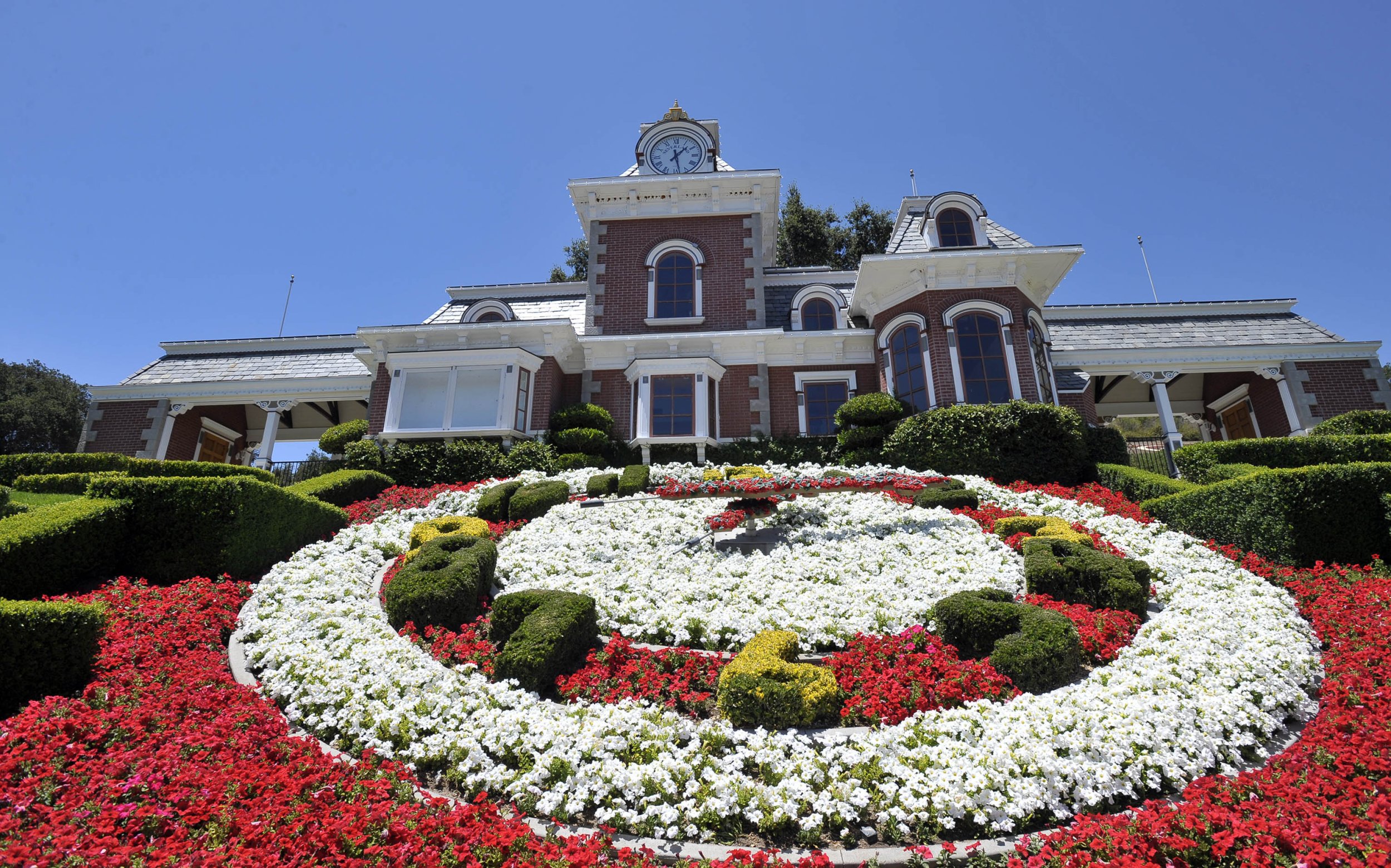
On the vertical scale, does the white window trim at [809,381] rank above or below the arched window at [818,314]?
below

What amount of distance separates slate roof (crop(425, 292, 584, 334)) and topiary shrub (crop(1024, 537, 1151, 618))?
1505cm

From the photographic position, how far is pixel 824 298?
20.7m

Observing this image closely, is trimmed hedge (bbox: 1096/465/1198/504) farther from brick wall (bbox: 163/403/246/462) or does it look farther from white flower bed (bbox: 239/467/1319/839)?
brick wall (bbox: 163/403/246/462)

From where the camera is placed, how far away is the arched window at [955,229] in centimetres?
1798

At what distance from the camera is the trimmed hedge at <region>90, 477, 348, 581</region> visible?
8422mm

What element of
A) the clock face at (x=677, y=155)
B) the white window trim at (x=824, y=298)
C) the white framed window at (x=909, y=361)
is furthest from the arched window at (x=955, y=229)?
the clock face at (x=677, y=155)

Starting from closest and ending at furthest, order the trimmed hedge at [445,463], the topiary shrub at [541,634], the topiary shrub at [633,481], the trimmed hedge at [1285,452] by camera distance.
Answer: the topiary shrub at [541,634]
the trimmed hedge at [1285,452]
the topiary shrub at [633,481]
the trimmed hedge at [445,463]

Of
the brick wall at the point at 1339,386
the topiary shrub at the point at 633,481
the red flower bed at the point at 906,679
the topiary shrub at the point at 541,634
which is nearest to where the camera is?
the red flower bed at the point at 906,679

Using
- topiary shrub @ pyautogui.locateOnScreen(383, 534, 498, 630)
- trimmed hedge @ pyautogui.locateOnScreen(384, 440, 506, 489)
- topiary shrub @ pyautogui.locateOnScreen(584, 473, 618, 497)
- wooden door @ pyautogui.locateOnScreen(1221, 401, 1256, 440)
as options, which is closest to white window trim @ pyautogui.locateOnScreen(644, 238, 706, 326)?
trimmed hedge @ pyautogui.locateOnScreen(384, 440, 506, 489)

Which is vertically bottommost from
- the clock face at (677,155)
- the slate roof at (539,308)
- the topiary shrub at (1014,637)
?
the topiary shrub at (1014,637)

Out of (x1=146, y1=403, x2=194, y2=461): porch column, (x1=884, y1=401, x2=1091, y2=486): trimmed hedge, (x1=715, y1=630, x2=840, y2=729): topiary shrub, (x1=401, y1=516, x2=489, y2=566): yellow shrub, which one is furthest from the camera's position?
(x1=146, y1=403, x2=194, y2=461): porch column

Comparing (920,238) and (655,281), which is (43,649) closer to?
(655,281)

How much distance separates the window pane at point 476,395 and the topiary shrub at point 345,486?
2.94 metres

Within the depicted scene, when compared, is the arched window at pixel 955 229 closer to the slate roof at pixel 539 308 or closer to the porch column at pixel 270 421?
the slate roof at pixel 539 308
